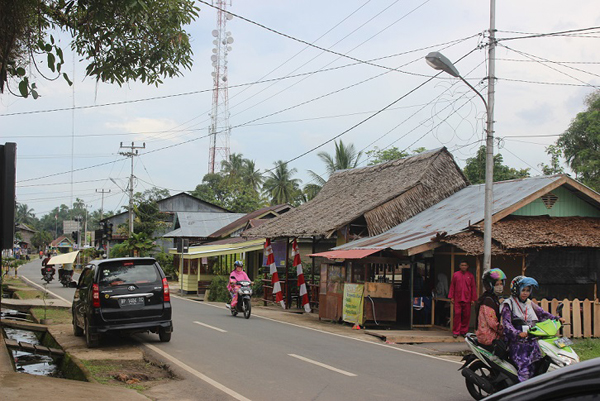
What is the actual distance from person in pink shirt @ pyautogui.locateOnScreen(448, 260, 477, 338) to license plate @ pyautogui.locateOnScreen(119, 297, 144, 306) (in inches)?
302

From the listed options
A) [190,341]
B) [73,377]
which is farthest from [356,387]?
[190,341]

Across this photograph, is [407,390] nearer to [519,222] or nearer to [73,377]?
[73,377]

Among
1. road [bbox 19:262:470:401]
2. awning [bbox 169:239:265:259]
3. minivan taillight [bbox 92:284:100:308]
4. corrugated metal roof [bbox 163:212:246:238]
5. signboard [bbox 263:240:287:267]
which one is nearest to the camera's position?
road [bbox 19:262:470:401]

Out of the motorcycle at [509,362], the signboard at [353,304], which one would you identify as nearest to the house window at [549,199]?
the signboard at [353,304]

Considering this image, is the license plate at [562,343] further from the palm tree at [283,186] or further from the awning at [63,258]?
the palm tree at [283,186]

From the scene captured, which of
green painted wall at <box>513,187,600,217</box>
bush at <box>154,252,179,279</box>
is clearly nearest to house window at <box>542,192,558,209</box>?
green painted wall at <box>513,187,600,217</box>

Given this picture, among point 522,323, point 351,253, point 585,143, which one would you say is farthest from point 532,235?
point 585,143

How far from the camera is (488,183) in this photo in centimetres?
1357

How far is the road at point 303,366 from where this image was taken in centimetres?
827

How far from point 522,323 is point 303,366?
13.7 feet

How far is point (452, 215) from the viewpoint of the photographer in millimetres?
18609

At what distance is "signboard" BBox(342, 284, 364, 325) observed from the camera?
16891 millimetres

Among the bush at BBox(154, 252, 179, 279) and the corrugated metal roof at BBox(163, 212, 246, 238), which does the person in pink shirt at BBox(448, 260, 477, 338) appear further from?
the bush at BBox(154, 252, 179, 279)

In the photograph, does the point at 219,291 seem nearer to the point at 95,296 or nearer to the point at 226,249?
the point at 226,249
